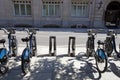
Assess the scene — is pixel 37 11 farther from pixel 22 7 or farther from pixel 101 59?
pixel 101 59

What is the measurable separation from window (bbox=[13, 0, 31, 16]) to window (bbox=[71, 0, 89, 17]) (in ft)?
14.1

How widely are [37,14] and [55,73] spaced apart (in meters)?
11.3

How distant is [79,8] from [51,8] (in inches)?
109

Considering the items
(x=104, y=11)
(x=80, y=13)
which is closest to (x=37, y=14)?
(x=80, y=13)

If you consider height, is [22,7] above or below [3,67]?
above

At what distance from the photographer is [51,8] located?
1706 cm

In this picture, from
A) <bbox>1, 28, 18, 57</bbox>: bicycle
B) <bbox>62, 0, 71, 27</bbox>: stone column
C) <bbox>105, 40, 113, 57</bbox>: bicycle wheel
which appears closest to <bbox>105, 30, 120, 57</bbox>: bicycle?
<bbox>105, 40, 113, 57</bbox>: bicycle wheel

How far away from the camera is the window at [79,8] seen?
55.4ft

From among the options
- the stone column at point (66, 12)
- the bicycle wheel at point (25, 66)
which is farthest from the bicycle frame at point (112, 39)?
the stone column at point (66, 12)

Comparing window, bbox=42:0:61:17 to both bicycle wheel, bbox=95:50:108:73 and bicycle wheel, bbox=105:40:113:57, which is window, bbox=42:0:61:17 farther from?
bicycle wheel, bbox=95:50:108:73

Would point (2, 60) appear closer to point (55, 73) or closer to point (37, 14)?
point (55, 73)

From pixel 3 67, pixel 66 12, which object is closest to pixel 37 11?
pixel 66 12

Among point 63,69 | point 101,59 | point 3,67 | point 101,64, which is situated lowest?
point 63,69

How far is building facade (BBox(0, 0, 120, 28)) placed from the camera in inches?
651
